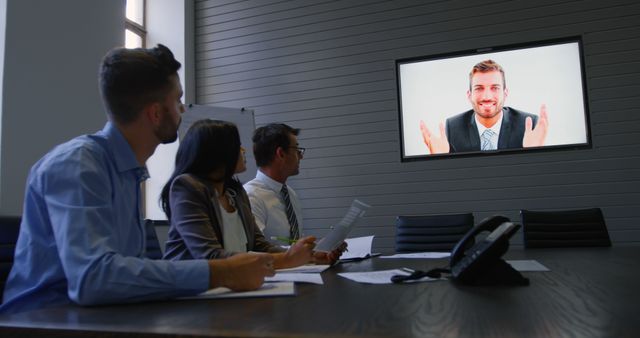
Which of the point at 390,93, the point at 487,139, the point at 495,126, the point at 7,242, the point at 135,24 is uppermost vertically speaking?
the point at 135,24

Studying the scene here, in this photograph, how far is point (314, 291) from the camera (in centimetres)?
102

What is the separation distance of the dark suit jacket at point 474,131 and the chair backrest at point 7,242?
3.32 meters

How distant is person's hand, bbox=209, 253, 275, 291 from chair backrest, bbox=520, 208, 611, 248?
6.92 feet

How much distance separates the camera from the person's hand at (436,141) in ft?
13.2

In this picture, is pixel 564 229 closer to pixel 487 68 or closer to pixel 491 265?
pixel 487 68

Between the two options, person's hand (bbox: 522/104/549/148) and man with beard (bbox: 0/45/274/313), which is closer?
man with beard (bbox: 0/45/274/313)

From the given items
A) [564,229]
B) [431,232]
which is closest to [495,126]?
[564,229]

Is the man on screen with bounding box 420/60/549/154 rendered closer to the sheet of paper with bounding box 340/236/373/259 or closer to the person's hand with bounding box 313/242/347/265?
the sheet of paper with bounding box 340/236/373/259

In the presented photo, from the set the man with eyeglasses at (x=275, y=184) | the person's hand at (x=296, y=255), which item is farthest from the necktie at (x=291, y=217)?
the person's hand at (x=296, y=255)

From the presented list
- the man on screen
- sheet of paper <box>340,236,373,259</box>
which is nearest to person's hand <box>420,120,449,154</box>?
the man on screen

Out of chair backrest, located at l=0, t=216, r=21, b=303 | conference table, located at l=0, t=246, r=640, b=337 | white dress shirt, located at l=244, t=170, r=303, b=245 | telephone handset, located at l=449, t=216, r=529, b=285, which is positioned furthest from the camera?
white dress shirt, located at l=244, t=170, r=303, b=245

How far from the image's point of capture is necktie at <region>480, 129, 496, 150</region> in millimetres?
3918

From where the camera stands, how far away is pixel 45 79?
317 cm

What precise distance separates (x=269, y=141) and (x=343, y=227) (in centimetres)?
113
